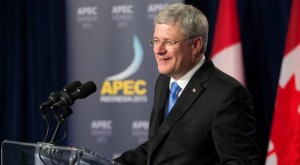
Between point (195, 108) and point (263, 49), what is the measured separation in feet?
7.70

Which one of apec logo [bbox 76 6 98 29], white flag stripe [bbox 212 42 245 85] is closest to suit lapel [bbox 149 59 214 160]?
white flag stripe [bbox 212 42 245 85]

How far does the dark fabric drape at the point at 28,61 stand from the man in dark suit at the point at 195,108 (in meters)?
3.36

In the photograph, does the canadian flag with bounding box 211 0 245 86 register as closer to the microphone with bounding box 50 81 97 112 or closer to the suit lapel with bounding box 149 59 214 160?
the suit lapel with bounding box 149 59 214 160

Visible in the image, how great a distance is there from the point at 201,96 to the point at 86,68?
2.67 meters

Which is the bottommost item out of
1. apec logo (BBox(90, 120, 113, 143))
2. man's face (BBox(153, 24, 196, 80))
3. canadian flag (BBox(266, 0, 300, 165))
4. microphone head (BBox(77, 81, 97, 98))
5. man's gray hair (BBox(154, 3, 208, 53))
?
apec logo (BBox(90, 120, 113, 143))

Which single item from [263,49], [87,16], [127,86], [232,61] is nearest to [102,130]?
[127,86]

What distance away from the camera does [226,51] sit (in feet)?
14.0

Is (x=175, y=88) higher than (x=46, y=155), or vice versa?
(x=175, y=88)

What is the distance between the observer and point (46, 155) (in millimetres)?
2074

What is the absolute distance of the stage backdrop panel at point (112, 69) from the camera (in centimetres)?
455

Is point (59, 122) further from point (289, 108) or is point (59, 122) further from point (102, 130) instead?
point (102, 130)

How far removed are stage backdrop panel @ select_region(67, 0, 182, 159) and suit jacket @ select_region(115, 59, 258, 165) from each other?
2.15 metres

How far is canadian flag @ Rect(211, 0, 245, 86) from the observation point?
4.23 metres

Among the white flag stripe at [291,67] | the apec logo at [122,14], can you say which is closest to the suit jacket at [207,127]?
the white flag stripe at [291,67]
